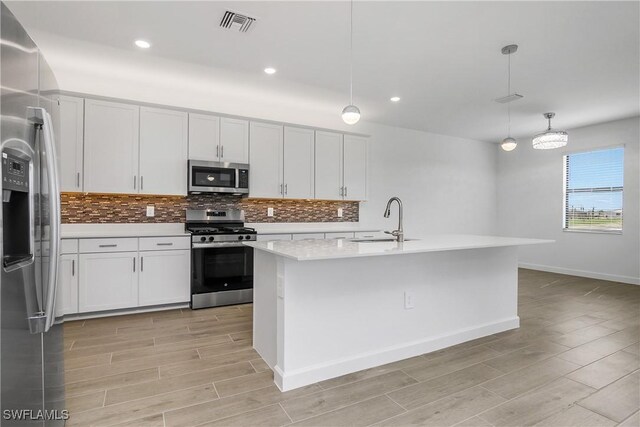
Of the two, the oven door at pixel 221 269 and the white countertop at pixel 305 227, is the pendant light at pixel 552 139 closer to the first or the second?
the white countertop at pixel 305 227

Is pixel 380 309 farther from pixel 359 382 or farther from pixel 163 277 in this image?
pixel 163 277

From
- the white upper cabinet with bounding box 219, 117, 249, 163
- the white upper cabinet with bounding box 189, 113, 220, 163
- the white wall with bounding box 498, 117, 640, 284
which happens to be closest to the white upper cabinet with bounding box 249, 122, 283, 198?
the white upper cabinet with bounding box 219, 117, 249, 163

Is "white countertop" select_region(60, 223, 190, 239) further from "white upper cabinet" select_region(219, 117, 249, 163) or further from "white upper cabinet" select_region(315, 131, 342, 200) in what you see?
"white upper cabinet" select_region(315, 131, 342, 200)

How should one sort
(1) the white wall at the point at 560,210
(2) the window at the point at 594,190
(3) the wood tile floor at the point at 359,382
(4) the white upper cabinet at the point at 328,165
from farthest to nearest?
(2) the window at the point at 594,190, (1) the white wall at the point at 560,210, (4) the white upper cabinet at the point at 328,165, (3) the wood tile floor at the point at 359,382

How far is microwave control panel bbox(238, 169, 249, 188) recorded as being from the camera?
14.3 feet

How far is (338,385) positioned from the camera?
2.22 meters

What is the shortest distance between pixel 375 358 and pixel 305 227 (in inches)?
115

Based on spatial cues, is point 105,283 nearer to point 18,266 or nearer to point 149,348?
point 149,348

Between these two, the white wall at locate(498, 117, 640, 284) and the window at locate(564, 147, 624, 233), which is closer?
the white wall at locate(498, 117, 640, 284)

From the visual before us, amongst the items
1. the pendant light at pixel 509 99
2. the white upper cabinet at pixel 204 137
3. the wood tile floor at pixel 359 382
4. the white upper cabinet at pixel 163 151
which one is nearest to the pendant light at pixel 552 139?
the pendant light at pixel 509 99

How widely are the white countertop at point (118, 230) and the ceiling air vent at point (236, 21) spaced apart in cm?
229

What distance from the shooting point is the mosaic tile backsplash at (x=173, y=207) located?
3.88m

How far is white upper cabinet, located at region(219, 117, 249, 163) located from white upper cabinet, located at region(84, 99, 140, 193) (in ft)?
3.20

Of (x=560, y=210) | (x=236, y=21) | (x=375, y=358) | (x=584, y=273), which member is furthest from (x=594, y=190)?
(x=236, y=21)
